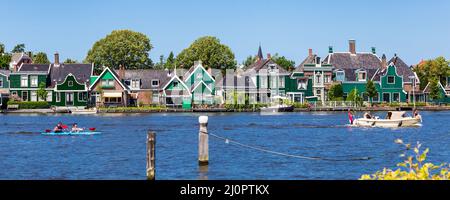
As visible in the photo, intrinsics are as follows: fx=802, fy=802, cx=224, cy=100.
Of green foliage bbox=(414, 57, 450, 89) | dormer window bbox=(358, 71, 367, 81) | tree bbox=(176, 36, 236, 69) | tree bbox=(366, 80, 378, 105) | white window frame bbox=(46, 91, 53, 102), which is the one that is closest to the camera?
tree bbox=(366, 80, 378, 105)

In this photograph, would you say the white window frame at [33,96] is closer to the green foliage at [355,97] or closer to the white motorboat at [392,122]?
the green foliage at [355,97]

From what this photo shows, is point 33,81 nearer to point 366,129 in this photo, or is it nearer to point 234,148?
point 366,129

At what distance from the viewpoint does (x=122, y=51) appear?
558 feet

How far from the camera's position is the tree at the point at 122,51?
170 metres

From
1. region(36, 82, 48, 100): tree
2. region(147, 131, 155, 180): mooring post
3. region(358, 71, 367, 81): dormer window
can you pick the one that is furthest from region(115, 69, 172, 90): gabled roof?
region(147, 131, 155, 180): mooring post

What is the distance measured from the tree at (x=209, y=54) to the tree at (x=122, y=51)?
10275 mm

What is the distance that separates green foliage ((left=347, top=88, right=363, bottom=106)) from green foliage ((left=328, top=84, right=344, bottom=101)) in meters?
1.41

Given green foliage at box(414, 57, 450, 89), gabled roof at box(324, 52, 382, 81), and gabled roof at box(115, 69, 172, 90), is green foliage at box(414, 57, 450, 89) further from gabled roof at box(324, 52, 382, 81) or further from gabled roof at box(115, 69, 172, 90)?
gabled roof at box(115, 69, 172, 90)

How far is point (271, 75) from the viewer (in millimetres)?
132500

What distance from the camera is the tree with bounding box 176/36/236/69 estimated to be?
164 metres

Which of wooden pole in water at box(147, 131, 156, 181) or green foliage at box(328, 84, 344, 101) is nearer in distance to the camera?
wooden pole in water at box(147, 131, 156, 181)

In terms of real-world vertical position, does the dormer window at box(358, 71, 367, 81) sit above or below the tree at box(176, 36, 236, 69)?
below

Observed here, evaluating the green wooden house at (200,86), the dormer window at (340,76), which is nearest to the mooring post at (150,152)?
the green wooden house at (200,86)
